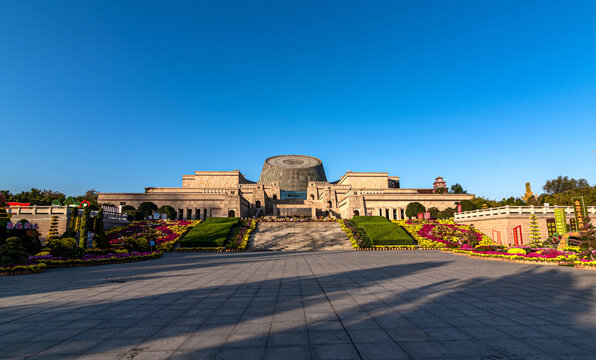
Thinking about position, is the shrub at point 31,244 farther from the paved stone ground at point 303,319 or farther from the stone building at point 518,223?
the stone building at point 518,223

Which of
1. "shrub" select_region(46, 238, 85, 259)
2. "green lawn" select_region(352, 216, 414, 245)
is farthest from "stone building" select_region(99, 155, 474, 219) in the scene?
"shrub" select_region(46, 238, 85, 259)

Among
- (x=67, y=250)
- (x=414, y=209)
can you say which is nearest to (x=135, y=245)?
(x=67, y=250)

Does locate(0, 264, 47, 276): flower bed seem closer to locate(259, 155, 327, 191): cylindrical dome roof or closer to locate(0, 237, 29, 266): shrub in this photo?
locate(0, 237, 29, 266): shrub

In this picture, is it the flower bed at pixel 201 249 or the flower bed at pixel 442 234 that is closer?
the flower bed at pixel 201 249

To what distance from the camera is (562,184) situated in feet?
243

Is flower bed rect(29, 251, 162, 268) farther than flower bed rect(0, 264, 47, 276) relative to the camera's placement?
Yes

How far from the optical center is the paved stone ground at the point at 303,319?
4.23m

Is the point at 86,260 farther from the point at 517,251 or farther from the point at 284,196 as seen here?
the point at 284,196

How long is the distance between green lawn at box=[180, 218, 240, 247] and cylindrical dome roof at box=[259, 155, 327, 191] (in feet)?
157

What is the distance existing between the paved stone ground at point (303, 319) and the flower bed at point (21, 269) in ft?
13.7

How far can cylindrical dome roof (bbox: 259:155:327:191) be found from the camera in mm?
83500

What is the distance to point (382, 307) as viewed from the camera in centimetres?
666

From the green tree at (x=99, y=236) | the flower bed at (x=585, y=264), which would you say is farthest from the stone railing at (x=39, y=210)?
the flower bed at (x=585, y=264)

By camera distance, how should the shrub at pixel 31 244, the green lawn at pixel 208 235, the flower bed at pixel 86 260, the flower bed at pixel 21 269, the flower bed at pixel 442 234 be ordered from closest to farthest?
the flower bed at pixel 21 269
the flower bed at pixel 86 260
the shrub at pixel 31 244
the green lawn at pixel 208 235
the flower bed at pixel 442 234
